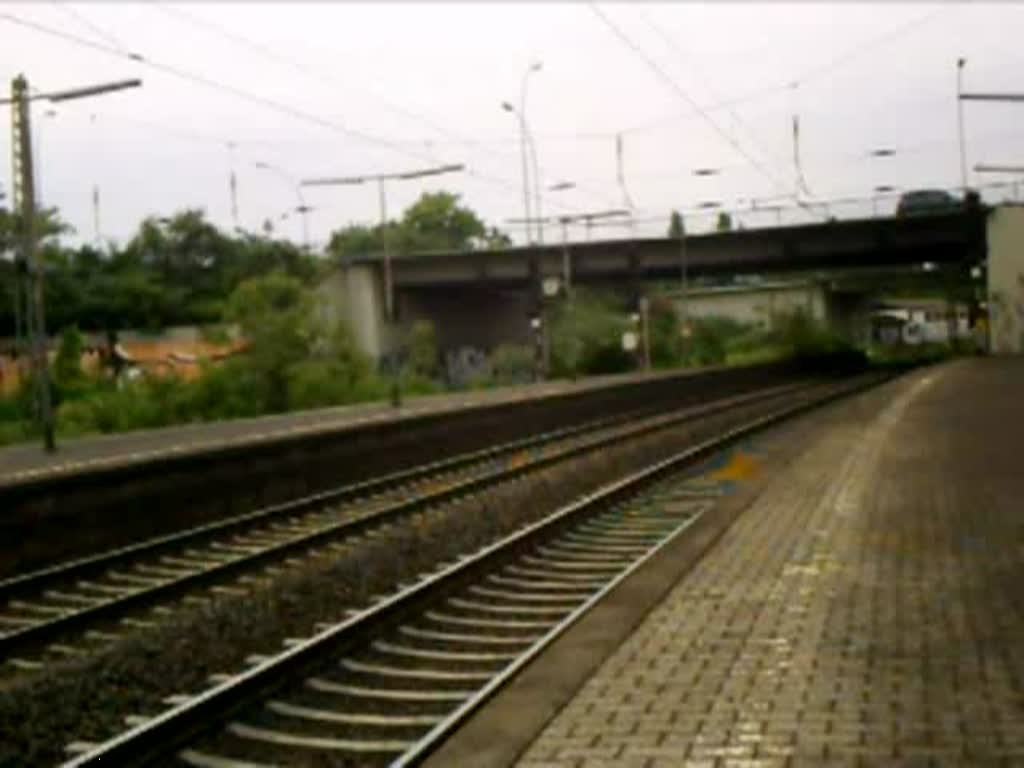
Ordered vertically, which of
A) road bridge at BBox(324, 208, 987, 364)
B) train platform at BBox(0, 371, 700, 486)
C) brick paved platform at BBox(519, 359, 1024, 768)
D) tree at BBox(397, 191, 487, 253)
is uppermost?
tree at BBox(397, 191, 487, 253)

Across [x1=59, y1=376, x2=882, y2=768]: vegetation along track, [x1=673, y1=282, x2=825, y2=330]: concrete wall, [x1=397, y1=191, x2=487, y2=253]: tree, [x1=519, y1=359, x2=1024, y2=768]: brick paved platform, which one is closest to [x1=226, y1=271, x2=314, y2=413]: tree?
[x1=519, y1=359, x2=1024, y2=768]: brick paved platform

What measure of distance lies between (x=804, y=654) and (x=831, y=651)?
208 millimetres

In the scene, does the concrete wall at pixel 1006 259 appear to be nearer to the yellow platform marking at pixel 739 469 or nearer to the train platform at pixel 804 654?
the yellow platform marking at pixel 739 469

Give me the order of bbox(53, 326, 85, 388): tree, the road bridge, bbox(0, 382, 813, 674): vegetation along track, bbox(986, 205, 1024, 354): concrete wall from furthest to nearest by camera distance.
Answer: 1. the road bridge
2. bbox(986, 205, 1024, 354): concrete wall
3. bbox(53, 326, 85, 388): tree
4. bbox(0, 382, 813, 674): vegetation along track

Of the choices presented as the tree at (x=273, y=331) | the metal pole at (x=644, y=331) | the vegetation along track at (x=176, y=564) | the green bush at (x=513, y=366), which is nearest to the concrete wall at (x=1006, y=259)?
the metal pole at (x=644, y=331)

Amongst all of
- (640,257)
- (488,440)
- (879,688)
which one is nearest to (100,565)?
(879,688)

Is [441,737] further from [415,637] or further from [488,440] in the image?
[488,440]

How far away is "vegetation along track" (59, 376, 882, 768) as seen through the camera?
24.4 ft

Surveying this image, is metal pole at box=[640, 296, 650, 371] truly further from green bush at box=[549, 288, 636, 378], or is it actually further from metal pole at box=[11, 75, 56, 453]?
metal pole at box=[11, 75, 56, 453]

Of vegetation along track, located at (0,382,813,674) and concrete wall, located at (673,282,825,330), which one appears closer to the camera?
vegetation along track, located at (0,382,813,674)

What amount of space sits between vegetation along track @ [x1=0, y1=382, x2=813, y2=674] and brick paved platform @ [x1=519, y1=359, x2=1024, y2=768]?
13.6ft

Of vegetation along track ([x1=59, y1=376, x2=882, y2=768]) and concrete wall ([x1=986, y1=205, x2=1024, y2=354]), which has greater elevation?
concrete wall ([x1=986, y1=205, x2=1024, y2=354])

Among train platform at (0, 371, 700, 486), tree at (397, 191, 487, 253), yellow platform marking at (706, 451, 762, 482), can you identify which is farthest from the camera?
tree at (397, 191, 487, 253)

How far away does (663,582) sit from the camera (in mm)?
12180
